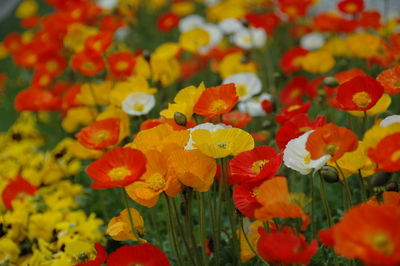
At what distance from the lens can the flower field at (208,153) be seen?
125 centimetres

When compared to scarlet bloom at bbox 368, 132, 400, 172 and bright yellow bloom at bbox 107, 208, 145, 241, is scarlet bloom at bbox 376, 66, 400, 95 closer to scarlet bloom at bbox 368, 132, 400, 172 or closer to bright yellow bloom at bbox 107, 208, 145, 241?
scarlet bloom at bbox 368, 132, 400, 172

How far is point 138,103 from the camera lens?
215 cm

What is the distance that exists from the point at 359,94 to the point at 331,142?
31cm

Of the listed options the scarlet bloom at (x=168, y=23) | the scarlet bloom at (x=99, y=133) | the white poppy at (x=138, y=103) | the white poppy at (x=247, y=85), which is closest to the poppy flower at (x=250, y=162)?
the scarlet bloom at (x=99, y=133)

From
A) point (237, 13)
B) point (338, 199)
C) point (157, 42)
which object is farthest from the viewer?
point (157, 42)

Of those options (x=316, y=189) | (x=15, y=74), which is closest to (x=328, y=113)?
(x=316, y=189)

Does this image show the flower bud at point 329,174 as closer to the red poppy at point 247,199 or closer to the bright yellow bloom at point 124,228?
the red poppy at point 247,199

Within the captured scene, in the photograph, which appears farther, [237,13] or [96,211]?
[237,13]

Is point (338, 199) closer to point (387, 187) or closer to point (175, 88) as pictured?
point (387, 187)

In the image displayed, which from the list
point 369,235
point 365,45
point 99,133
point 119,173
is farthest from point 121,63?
point 369,235

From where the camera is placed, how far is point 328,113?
234 cm

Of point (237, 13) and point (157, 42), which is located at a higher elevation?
point (237, 13)

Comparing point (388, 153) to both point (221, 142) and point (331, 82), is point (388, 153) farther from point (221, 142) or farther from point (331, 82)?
point (331, 82)

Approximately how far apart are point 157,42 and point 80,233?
2798mm
